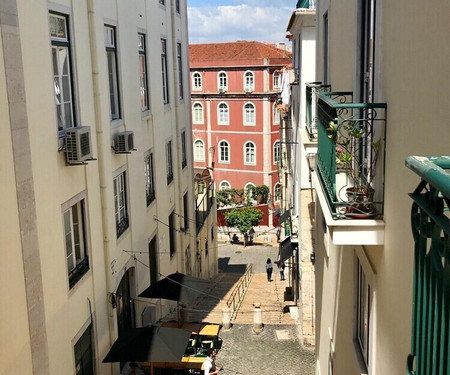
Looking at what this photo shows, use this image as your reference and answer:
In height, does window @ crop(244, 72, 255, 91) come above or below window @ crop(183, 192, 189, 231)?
above

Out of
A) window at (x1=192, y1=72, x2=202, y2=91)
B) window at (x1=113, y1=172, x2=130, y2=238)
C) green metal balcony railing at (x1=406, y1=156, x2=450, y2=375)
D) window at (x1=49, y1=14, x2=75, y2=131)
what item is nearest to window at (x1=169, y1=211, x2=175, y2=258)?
window at (x1=113, y1=172, x2=130, y2=238)

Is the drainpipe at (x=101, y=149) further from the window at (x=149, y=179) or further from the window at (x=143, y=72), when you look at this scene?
the window at (x=143, y=72)

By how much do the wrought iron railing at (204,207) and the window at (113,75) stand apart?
11695 millimetres

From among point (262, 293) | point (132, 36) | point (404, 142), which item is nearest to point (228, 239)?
point (262, 293)

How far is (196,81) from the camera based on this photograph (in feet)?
166

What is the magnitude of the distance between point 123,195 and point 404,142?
9.93 meters

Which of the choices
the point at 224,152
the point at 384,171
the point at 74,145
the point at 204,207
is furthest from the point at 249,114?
the point at 384,171

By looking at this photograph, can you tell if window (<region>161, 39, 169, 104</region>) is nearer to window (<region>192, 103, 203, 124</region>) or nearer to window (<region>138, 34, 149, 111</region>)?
window (<region>138, 34, 149, 111</region>)

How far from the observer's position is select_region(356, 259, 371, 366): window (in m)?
6.57

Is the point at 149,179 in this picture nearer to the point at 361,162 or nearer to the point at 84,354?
the point at 84,354

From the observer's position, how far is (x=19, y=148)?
7.76 m

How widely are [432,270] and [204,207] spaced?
2542cm

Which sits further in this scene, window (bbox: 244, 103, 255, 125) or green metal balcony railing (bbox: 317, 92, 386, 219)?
window (bbox: 244, 103, 255, 125)

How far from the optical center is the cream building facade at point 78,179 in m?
7.68
